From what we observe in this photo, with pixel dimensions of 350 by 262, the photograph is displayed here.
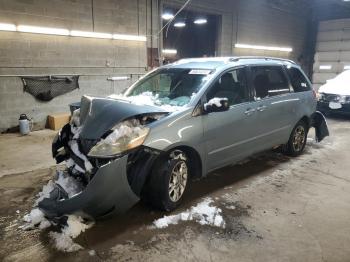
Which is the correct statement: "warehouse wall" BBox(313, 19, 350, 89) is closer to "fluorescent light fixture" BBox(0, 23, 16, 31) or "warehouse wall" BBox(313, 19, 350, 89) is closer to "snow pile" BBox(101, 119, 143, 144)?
"fluorescent light fixture" BBox(0, 23, 16, 31)

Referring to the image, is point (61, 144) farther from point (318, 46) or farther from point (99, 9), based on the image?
point (318, 46)

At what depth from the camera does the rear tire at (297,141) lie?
16.6ft

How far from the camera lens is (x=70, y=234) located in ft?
9.11

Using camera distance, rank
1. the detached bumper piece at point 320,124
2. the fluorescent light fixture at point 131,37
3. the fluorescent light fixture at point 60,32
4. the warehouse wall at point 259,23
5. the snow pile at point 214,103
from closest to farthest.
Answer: the snow pile at point 214,103 → the detached bumper piece at point 320,124 → the fluorescent light fixture at point 60,32 → the fluorescent light fixture at point 131,37 → the warehouse wall at point 259,23

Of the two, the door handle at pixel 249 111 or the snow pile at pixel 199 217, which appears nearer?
the snow pile at pixel 199 217

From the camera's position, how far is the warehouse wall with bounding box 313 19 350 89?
48.3 ft

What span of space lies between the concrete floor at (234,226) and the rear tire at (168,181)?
Result: 140mm

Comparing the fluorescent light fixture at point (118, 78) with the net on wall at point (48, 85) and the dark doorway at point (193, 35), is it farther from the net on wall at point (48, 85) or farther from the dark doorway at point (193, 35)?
the dark doorway at point (193, 35)

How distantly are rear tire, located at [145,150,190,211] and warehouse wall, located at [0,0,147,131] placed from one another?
5395 millimetres

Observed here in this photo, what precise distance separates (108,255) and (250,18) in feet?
39.1

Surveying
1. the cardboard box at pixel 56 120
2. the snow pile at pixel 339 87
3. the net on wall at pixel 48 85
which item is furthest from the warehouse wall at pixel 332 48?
the cardboard box at pixel 56 120

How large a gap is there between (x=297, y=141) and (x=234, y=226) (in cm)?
282

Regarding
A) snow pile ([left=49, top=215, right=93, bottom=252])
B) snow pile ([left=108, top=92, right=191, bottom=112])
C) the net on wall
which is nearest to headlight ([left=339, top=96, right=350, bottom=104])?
snow pile ([left=108, top=92, right=191, bottom=112])

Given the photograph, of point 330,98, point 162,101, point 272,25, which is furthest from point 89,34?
point 272,25
